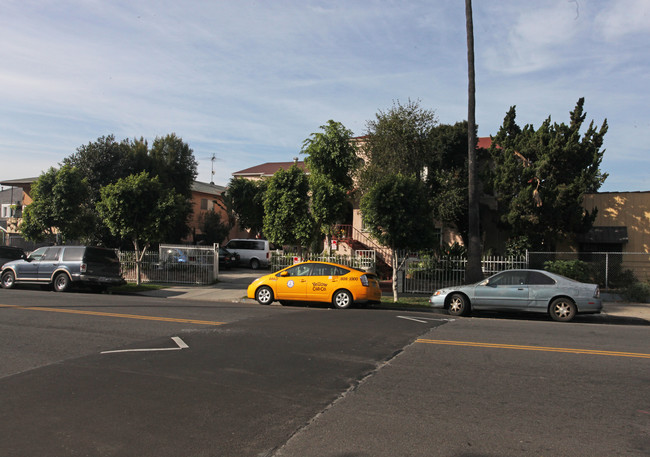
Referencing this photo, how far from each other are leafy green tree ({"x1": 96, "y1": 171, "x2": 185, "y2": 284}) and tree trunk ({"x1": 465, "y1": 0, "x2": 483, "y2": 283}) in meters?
12.0

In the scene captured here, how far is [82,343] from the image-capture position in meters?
8.84

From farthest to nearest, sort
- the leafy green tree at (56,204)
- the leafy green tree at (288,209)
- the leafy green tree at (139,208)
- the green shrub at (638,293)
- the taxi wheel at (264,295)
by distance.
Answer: the leafy green tree at (56,204) < the leafy green tree at (139,208) < the leafy green tree at (288,209) < the green shrub at (638,293) < the taxi wheel at (264,295)

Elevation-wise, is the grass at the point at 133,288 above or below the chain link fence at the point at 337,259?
below

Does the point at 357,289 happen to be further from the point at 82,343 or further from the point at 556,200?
the point at 556,200

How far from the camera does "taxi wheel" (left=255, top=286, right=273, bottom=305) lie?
15938mm

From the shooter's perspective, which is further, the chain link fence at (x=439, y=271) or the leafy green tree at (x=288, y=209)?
the chain link fence at (x=439, y=271)

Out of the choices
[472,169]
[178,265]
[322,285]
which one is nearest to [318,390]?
[322,285]

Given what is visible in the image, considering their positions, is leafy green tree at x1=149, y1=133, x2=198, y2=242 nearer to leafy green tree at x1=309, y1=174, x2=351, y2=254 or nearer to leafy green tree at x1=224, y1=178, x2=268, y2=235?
leafy green tree at x1=224, y1=178, x2=268, y2=235

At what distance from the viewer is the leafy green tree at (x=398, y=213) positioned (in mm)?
16078

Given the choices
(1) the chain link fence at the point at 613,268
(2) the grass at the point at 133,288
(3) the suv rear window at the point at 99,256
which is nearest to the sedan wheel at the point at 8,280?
(2) the grass at the point at 133,288

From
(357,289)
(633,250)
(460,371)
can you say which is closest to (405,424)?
(460,371)

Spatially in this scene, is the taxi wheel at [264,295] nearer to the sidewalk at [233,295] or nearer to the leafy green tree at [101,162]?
the sidewalk at [233,295]

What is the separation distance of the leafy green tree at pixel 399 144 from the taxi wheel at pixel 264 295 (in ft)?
34.5

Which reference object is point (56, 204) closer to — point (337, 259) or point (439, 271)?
point (337, 259)
